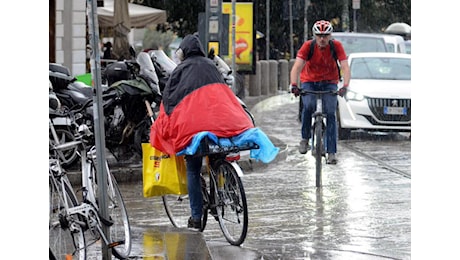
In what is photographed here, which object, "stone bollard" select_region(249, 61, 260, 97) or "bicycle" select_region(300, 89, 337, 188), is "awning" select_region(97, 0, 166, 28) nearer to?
"stone bollard" select_region(249, 61, 260, 97)

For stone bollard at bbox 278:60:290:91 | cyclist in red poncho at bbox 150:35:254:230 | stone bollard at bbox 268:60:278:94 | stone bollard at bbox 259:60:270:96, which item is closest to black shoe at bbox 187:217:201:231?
cyclist in red poncho at bbox 150:35:254:230

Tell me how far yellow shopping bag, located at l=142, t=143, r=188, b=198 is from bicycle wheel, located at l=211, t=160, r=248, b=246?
31cm

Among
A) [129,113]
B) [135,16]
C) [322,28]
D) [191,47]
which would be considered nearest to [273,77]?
[135,16]

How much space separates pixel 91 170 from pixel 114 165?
667cm

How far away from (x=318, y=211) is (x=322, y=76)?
2.75 metres

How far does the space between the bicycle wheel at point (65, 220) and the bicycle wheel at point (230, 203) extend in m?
1.83

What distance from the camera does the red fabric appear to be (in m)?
9.07

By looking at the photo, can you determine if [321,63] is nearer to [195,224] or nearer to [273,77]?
[195,224]

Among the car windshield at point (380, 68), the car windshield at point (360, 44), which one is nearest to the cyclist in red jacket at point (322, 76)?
the car windshield at point (380, 68)

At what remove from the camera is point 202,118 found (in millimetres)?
9109

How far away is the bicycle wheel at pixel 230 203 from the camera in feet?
29.6

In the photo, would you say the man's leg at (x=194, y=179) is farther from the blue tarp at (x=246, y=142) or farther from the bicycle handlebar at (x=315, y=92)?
the bicycle handlebar at (x=315, y=92)
